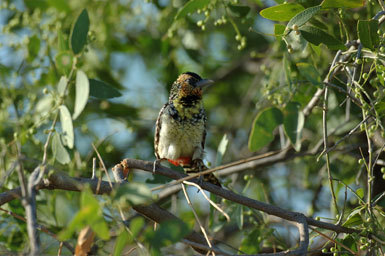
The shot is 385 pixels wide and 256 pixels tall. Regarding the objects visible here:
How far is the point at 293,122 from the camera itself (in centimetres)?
283

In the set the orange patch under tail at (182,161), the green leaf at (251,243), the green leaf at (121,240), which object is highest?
the green leaf at (121,240)

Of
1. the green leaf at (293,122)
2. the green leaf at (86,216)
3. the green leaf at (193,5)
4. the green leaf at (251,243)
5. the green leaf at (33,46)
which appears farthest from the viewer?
the green leaf at (33,46)

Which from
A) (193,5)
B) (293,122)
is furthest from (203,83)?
(293,122)

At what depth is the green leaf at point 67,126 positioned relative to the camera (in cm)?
266

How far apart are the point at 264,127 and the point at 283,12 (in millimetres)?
648

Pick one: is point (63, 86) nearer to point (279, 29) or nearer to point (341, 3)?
point (279, 29)

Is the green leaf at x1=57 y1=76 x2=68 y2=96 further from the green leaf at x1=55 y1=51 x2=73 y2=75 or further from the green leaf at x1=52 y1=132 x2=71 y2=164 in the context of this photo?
the green leaf at x1=52 y1=132 x2=71 y2=164

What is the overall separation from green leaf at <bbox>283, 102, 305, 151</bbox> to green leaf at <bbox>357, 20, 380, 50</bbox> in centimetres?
56

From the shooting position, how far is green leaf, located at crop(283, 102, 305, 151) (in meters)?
2.80

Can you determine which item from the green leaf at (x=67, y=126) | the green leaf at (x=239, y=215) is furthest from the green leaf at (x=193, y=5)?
the green leaf at (x=239, y=215)

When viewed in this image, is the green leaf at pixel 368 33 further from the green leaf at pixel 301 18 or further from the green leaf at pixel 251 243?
the green leaf at pixel 251 243

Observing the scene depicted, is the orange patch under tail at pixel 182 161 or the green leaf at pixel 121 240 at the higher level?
the green leaf at pixel 121 240

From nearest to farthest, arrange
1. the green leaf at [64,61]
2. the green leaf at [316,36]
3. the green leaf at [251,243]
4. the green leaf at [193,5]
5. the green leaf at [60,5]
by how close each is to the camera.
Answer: the green leaf at [316,36]
the green leaf at [64,61]
the green leaf at [193,5]
the green leaf at [251,243]
the green leaf at [60,5]

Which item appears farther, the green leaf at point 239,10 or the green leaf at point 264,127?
the green leaf at point 239,10
